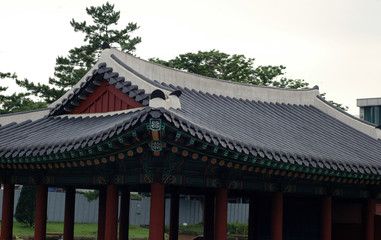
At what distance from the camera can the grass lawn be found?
3641 centimetres

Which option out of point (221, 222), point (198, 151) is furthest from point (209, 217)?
point (198, 151)

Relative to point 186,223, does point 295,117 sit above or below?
above

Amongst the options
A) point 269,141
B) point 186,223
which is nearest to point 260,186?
point 269,141

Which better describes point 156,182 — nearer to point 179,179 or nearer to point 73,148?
point 179,179

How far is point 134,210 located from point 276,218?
31.7m

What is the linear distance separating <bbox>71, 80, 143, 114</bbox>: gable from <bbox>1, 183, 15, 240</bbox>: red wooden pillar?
3.46 m

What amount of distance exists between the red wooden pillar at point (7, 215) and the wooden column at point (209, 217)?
632 cm

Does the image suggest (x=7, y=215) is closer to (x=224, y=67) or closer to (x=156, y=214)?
(x=156, y=214)

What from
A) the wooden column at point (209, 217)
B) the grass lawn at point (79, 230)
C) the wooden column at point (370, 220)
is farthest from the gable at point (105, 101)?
the grass lawn at point (79, 230)

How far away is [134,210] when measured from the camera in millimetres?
46188

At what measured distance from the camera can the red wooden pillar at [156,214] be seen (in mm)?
11867

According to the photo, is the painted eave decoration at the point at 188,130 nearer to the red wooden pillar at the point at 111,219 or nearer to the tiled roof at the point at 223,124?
the tiled roof at the point at 223,124

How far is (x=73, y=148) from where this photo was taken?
1214 centimetres

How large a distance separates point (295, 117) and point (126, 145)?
9.67 metres
